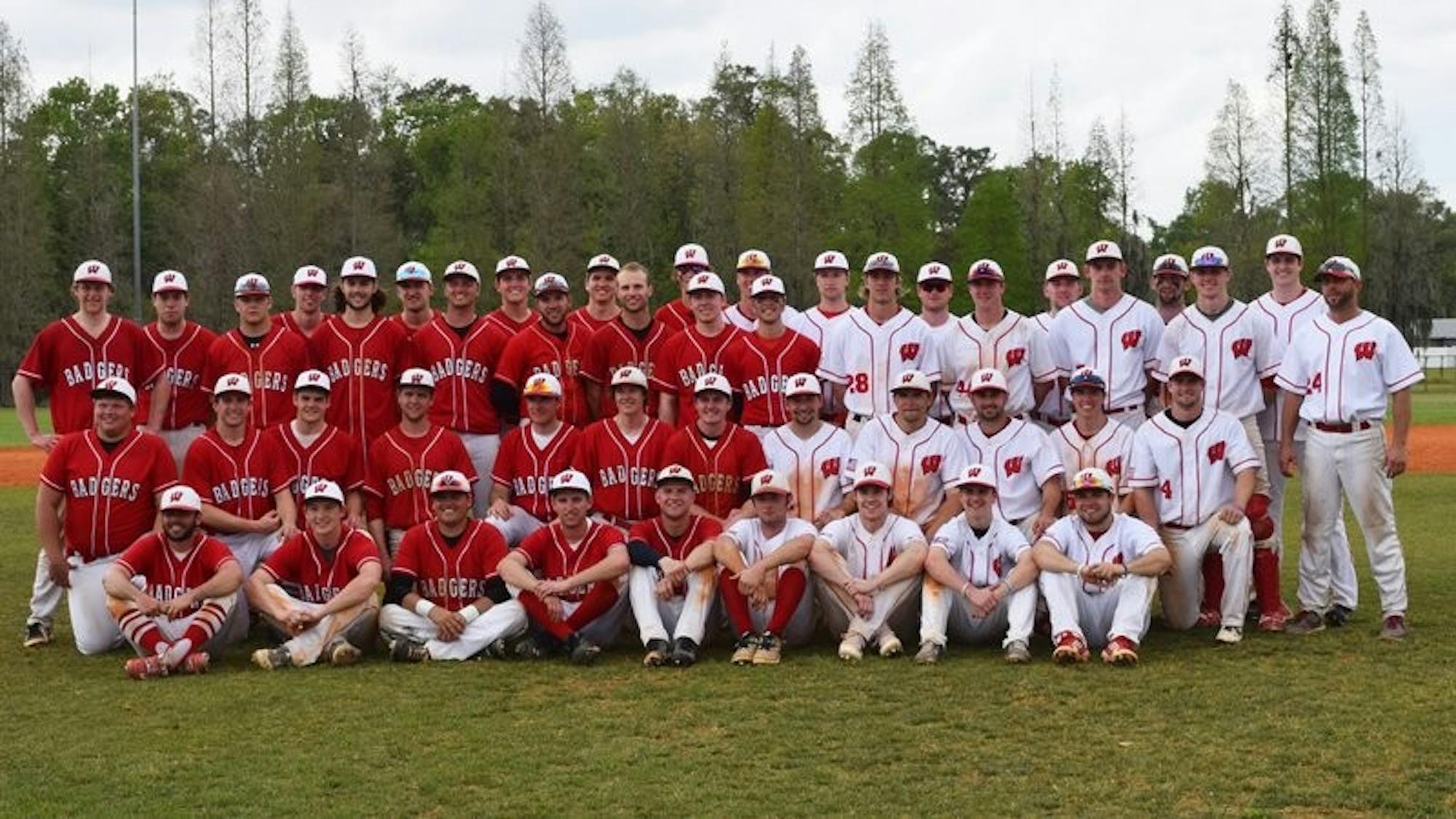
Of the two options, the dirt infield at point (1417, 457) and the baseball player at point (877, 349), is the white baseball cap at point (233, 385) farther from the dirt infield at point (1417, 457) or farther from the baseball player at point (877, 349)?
the dirt infield at point (1417, 457)

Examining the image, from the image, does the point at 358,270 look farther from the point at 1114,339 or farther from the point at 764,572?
the point at 1114,339

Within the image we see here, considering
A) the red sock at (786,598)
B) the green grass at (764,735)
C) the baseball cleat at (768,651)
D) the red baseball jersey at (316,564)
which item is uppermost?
the red baseball jersey at (316,564)

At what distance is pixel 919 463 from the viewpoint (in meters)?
8.38

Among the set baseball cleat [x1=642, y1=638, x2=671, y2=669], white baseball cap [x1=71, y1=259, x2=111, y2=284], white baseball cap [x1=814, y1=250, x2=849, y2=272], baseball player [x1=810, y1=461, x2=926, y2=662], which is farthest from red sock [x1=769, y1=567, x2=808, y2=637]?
white baseball cap [x1=71, y1=259, x2=111, y2=284]

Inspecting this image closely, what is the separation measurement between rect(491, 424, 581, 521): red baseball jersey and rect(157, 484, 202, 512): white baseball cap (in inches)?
61.3

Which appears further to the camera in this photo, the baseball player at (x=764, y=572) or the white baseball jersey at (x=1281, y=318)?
the white baseball jersey at (x=1281, y=318)

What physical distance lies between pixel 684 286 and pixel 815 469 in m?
1.97

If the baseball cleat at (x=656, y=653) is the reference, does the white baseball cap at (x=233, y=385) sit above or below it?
above

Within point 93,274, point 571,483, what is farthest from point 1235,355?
point 93,274

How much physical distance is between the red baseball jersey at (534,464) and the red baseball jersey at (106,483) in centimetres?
173

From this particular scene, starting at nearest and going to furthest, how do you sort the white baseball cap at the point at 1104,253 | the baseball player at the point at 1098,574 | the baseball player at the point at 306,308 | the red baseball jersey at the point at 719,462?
the baseball player at the point at 1098,574, the red baseball jersey at the point at 719,462, the white baseball cap at the point at 1104,253, the baseball player at the point at 306,308

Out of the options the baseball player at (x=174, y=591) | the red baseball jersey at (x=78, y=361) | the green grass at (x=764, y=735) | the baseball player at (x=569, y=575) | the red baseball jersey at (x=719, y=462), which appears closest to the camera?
the green grass at (x=764, y=735)

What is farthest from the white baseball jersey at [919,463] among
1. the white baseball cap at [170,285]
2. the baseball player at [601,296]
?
the white baseball cap at [170,285]

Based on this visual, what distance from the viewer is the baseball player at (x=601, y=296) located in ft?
30.2
